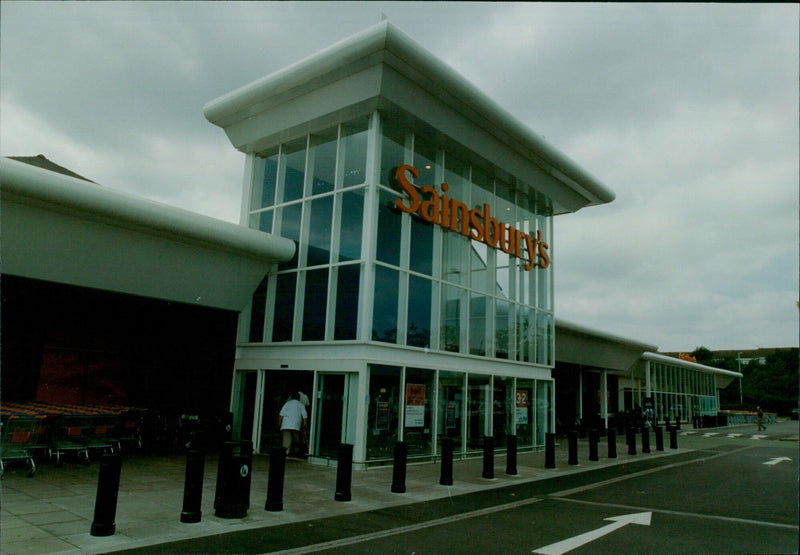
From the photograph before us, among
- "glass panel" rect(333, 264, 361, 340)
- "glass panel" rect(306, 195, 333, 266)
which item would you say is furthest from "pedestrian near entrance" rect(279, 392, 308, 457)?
"glass panel" rect(306, 195, 333, 266)

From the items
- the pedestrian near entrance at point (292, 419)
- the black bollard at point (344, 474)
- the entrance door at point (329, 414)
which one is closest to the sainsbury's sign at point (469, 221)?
the entrance door at point (329, 414)

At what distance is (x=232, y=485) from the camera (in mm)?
7895

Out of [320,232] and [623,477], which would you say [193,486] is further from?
[623,477]

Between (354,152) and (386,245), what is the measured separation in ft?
9.08

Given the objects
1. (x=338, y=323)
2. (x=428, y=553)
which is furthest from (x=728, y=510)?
(x=338, y=323)

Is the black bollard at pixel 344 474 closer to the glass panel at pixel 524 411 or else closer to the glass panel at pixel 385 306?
the glass panel at pixel 385 306

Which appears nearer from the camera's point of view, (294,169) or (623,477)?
(623,477)

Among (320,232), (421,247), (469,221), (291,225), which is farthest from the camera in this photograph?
(469,221)

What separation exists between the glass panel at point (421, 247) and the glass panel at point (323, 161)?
2668 mm

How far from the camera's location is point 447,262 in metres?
16.8

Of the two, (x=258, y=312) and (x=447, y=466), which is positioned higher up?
(x=258, y=312)

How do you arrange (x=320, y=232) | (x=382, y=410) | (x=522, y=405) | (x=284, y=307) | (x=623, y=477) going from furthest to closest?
1. (x=522, y=405)
2. (x=284, y=307)
3. (x=320, y=232)
4. (x=382, y=410)
5. (x=623, y=477)

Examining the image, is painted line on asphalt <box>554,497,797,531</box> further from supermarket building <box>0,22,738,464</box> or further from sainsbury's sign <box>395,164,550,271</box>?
sainsbury's sign <box>395,164,550,271</box>

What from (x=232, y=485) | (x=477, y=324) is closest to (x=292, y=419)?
(x=232, y=485)
